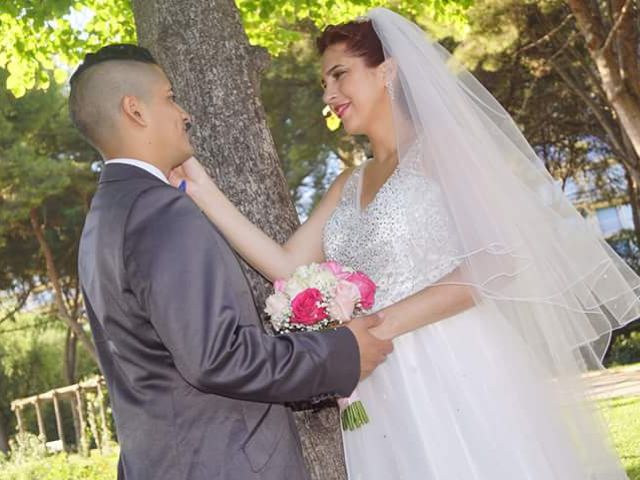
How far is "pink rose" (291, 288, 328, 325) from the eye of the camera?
3.61m

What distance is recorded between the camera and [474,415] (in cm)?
391

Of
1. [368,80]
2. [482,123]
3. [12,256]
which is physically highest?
[12,256]

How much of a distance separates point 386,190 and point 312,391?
1.38 metres

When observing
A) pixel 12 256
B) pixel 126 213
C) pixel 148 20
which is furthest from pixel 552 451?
pixel 12 256

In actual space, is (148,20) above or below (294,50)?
below

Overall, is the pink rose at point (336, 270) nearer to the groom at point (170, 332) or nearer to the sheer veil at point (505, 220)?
the sheer veil at point (505, 220)

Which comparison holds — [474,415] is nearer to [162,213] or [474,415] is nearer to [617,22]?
[162,213]

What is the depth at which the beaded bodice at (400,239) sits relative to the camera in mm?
3986

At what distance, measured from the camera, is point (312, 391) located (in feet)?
9.96

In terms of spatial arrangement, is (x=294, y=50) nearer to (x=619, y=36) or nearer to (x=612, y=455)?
(x=619, y=36)

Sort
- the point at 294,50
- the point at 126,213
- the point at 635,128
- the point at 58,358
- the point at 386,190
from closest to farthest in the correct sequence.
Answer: the point at 126,213, the point at 386,190, the point at 635,128, the point at 294,50, the point at 58,358

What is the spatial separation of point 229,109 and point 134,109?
1.37 meters

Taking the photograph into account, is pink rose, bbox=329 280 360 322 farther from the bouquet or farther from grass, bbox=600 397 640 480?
grass, bbox=600 397 640 480

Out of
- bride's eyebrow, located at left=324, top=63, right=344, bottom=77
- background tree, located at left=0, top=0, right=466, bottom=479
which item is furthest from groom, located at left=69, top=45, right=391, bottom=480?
bride's eyebrow, located at left=324, top=63, right=344, bottom=77
